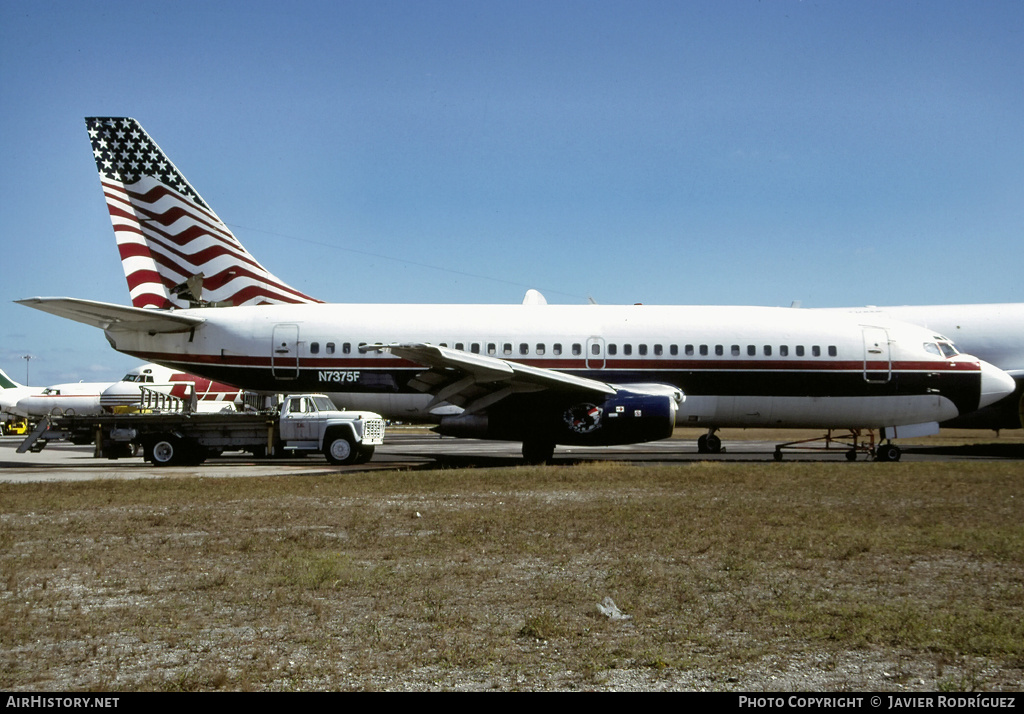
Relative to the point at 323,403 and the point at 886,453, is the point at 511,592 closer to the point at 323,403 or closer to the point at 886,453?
the point at 323,403

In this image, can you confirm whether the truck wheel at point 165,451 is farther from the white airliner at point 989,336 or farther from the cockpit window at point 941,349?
the white airliner at point 989,336

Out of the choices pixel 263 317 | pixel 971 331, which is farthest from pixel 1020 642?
pixel 971 331

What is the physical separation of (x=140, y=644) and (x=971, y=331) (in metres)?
32.5

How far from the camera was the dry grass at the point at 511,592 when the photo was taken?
4781 mm

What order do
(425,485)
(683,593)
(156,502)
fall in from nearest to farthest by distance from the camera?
1. (683,593)
2. (156,502)
3. (425,485)

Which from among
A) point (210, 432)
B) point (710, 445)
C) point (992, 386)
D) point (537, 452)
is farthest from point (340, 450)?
point (992, 386)

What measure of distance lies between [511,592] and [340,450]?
15082 mm

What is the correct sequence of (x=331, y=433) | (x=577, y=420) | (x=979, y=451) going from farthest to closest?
(x=979, y=451)
(x=331, y=433)
(x=577, y=420)

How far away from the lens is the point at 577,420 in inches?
819

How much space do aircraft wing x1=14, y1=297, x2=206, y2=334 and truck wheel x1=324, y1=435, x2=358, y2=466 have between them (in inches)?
201

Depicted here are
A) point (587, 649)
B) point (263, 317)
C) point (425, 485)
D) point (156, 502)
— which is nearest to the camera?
point (587, 649)

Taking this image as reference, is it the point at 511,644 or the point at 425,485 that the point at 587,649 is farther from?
the point at 425,485

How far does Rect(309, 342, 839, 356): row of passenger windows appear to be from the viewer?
878 inches

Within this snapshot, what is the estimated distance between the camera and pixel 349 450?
21141 millimetres
